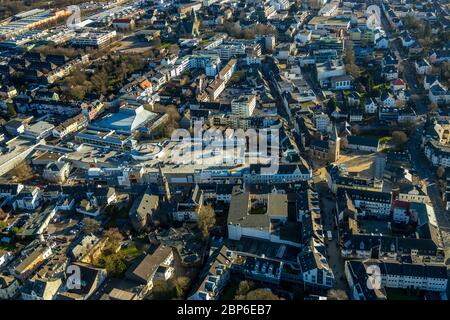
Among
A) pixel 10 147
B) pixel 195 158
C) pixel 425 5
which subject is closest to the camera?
pixel 195 158

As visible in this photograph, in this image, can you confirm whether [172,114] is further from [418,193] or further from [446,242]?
[446,242]

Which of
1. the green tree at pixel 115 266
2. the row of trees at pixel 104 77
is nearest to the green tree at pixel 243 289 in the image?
the green tree at pixel 115 266

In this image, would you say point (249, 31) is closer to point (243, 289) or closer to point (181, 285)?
point (181, 285)

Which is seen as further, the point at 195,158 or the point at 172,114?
the point at 172,114

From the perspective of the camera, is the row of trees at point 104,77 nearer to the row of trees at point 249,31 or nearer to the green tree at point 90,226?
the row of trees at point 249,31

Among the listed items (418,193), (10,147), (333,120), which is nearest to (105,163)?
(10,147)

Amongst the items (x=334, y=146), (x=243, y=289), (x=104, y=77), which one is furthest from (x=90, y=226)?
(x=104, y=77)
